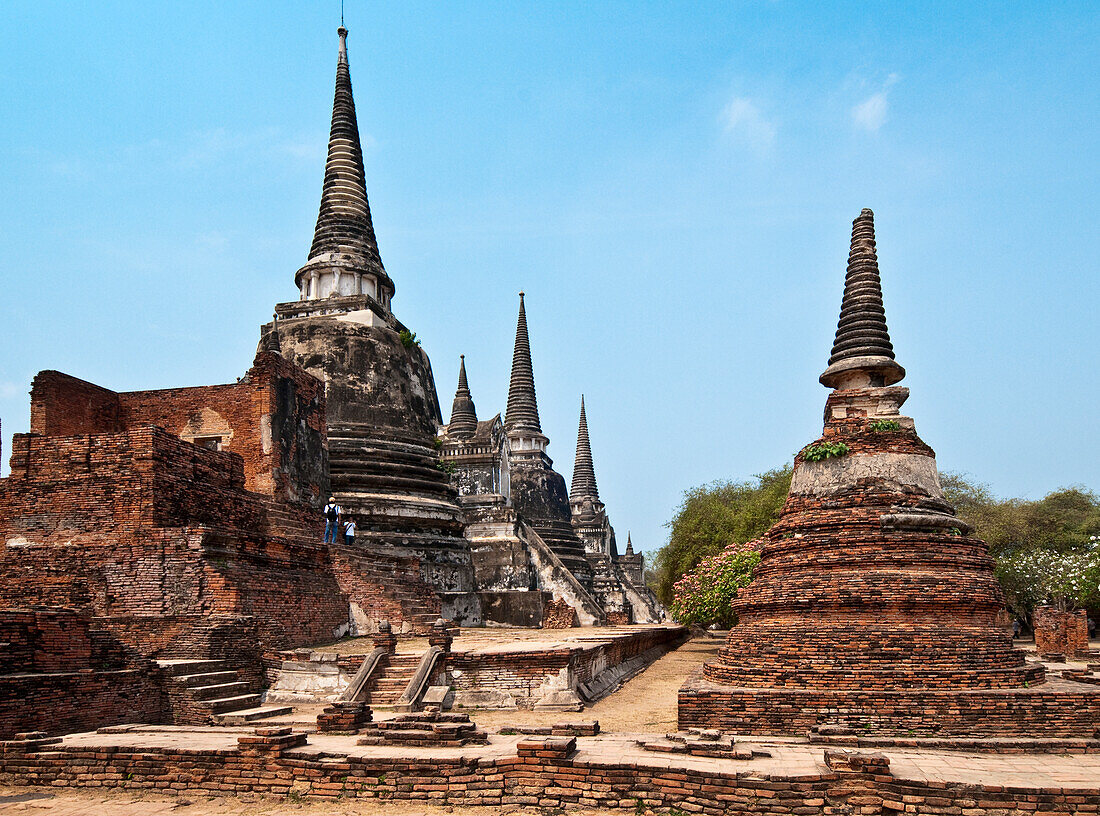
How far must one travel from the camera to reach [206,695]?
11664 millimetres

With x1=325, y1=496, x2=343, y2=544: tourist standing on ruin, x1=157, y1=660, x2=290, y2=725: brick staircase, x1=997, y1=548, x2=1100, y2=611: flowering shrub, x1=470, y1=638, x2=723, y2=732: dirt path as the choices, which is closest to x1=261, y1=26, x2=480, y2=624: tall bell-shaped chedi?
x1=325, y1=496, x2=343, y2=544: tourist standing on ruin

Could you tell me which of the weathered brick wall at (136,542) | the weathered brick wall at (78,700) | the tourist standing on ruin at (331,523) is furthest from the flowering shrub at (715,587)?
the weathered brick wall at (78,700)

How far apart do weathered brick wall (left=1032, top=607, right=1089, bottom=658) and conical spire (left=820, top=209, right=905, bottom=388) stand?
1622cm

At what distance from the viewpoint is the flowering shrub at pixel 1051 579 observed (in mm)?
29891

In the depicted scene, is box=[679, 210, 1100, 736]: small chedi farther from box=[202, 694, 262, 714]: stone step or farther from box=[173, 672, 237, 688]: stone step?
box=[173, 672, 237, 688]: stone step

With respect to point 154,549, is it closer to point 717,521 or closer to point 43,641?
point 43,641

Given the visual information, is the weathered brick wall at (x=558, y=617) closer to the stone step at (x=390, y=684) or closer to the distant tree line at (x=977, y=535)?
the distant tree line at (x=977, y=535)

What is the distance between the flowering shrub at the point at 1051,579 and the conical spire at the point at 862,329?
20.2 m

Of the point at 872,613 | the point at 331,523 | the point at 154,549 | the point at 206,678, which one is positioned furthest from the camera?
the point at 331,523

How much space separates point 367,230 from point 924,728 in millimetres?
21332

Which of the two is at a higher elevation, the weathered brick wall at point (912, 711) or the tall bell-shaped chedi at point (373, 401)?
the tall bell-shaped chedi at point (373, 401)

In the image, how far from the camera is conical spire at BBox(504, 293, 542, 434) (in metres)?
43.0

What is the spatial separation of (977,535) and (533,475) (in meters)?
19.5

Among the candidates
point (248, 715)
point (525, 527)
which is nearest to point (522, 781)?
point (248, 715)
